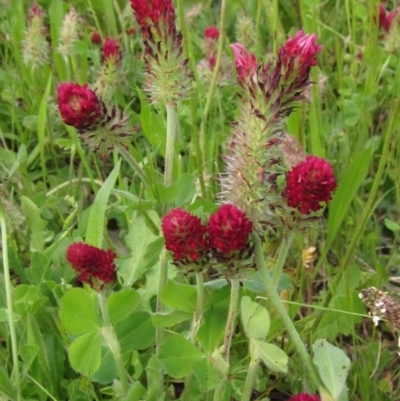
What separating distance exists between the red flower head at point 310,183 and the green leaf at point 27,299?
72 centimetres

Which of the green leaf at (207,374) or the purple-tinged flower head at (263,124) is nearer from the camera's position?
the purple-tinged flower head at (263,124)

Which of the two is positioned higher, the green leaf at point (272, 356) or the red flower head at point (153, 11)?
the red flower head at point (153, 11)

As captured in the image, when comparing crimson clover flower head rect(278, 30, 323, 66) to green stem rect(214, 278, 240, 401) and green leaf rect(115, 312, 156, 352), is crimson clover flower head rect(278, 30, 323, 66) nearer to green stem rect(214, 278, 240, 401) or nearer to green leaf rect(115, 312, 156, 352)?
green stem rect(214, 278, 240, 401)

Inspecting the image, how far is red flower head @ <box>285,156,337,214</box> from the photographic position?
1155 mm

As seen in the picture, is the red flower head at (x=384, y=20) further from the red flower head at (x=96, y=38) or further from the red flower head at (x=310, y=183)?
the red flower head at (x=310, y=183)

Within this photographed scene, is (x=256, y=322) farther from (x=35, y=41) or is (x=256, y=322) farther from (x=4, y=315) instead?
(x=35, y=41)

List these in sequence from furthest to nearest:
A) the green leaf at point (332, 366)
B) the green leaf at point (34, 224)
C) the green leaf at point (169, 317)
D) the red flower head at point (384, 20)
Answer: the red flower head at point (384, 20)
the green leaf at point (34, 224)
the green leaf at point (169, 317)
the green leaf at point (332, 366)

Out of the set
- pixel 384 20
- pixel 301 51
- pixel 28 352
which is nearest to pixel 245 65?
pixel 301 51

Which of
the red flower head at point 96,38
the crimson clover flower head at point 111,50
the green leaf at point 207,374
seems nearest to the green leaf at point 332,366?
the green leaf at point 207,374

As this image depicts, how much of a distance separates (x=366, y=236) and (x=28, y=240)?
39.9 inches

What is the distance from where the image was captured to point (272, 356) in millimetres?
1198

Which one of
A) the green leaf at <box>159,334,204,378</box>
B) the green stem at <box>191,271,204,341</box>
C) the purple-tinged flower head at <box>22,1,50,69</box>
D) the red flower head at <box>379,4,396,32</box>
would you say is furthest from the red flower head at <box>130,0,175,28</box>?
the red flower head at <box>379,4,396,32</box>

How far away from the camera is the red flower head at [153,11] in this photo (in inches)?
51.5

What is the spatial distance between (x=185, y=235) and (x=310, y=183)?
23cm
